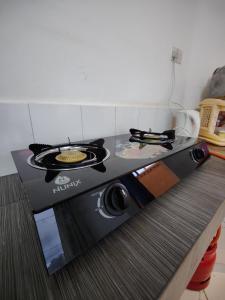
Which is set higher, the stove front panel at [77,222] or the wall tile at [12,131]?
the wall tile at [12,131]

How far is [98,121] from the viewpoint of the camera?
779 millimetres

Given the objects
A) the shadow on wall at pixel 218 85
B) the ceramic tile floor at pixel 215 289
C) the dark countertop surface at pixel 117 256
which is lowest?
the ceramic tile floor at pixel 215 289

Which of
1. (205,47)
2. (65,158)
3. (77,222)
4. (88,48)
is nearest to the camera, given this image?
(77,222)

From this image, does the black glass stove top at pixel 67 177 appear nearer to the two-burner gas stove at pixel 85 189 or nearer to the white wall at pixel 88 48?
the two-burner gas stove at pixel 85 189

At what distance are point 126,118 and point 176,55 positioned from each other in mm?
642

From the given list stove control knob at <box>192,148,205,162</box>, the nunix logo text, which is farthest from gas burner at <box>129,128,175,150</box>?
the nunix logo text

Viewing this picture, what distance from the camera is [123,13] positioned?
2.48 ft

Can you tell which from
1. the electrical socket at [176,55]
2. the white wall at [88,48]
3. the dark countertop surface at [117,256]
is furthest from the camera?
the electrical socket at [176,55]

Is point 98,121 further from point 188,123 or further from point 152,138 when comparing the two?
point 188,123

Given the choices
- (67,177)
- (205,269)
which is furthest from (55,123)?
(205,269)

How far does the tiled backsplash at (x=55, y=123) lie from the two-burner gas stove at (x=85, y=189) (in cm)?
11

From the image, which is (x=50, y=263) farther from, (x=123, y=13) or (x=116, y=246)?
(x=123, y=13)

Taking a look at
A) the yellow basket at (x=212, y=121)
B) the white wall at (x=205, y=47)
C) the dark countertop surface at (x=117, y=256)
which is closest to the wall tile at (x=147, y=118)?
the yellow basket at (x=212, y=121)

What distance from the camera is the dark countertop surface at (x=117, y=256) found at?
23cm
